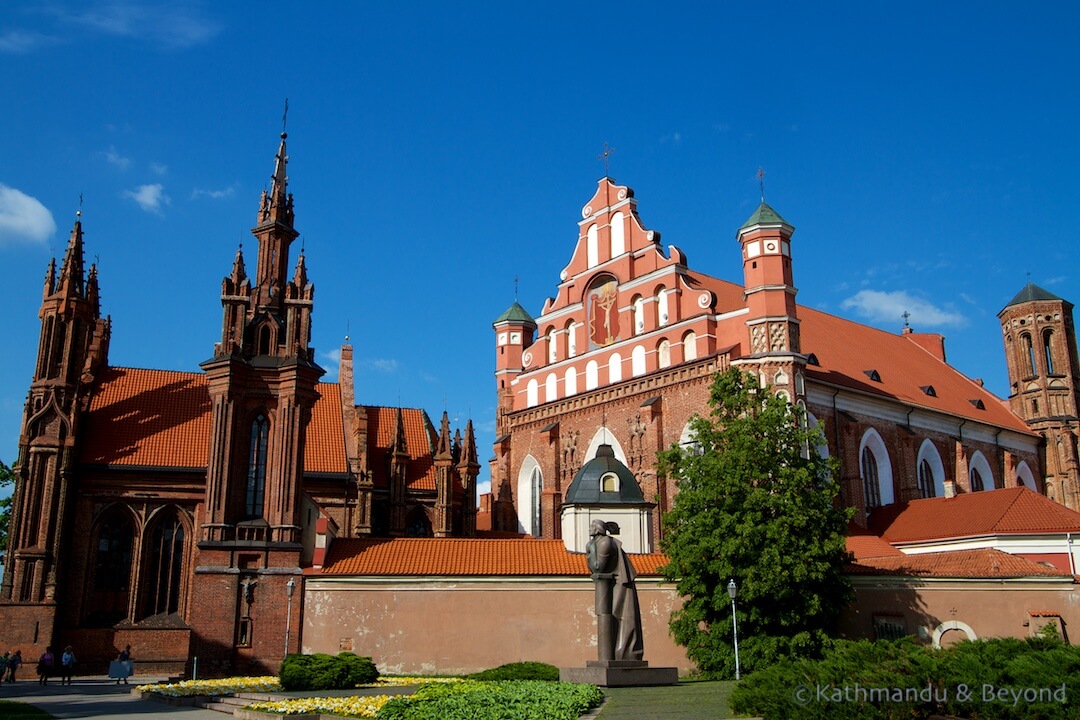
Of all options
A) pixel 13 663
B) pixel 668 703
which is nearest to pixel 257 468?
pixel 13 663

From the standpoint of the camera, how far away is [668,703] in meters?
16.4

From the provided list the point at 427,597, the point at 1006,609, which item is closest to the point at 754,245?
the point at 1006,609

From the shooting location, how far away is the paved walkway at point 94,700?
63.3ft

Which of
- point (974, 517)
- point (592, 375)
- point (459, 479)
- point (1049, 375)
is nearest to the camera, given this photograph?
point (974, 517)

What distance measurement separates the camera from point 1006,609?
31188 mm

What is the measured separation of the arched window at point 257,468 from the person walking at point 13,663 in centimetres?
885

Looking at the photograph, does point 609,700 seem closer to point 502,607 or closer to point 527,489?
point 502,607

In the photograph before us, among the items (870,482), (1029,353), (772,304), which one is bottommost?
(870,482)

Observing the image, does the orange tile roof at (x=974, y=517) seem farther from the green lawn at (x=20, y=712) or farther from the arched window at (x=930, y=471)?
the green lawn at (x=20, y=712)

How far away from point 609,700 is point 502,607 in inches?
502

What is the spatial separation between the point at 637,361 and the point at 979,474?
20.1 m

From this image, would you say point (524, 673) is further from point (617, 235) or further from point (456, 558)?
point (617, 235)

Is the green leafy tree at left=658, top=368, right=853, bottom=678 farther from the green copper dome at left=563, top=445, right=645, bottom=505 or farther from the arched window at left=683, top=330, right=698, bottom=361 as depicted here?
the arched window at left=683, top=330, right=698, bottom=361

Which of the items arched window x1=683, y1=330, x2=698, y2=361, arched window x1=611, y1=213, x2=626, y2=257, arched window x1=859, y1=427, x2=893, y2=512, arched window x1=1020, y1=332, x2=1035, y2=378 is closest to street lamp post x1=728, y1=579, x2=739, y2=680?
arched window x1=683, y1=330, x2=698, y2=361
